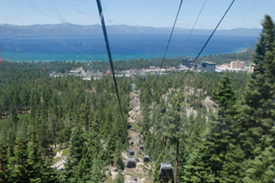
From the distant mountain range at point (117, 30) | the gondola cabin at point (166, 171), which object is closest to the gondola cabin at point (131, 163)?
the gondola cabin at point (166, 171)

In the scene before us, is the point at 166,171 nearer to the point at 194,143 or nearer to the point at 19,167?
the point at 194,143

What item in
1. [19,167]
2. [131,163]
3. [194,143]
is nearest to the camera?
[19,167]

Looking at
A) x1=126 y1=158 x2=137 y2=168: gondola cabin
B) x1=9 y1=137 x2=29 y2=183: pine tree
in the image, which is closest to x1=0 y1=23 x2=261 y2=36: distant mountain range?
x1=9 y1=137 x2=29 y2=183: pine tree

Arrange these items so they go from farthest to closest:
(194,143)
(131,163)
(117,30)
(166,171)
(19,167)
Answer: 1. (131,163)
2. (194,143)
3. (166,171)
4. (19,167)
5. (117,30)

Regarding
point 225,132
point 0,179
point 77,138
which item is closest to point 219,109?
point 225,132

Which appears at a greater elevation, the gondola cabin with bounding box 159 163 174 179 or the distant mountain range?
the distant mountain range

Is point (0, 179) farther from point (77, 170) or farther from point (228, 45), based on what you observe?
point (228, 45)

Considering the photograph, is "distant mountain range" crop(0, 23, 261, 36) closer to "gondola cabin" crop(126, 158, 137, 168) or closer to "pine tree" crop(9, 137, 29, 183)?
"pine tree" crop(9, 137, 29, 183)

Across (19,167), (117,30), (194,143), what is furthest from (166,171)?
(117,30)
